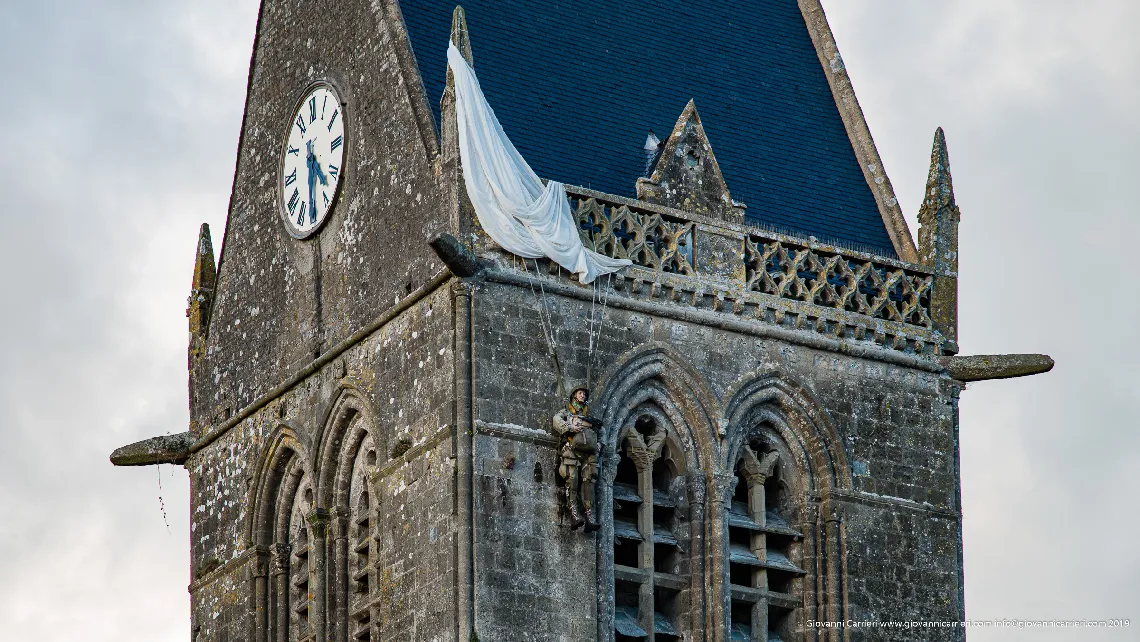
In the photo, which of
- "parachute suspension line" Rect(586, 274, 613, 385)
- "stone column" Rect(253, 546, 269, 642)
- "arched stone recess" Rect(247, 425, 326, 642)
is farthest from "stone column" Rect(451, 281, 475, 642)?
"stone column" Rect(253, 546, 269, 642)

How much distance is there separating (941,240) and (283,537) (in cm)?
825

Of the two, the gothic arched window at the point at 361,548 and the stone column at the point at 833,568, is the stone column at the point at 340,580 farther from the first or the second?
the stone column at the point at 833,568

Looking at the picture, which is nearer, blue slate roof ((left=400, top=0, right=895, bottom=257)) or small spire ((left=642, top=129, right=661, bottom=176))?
blue slate roof ((left=400, top=0, right=895, bottom=257))

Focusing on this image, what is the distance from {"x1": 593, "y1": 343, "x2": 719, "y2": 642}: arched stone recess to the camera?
3481 centimetres

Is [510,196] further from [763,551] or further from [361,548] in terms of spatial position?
[763,551]

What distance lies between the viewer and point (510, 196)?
3481 centimetres

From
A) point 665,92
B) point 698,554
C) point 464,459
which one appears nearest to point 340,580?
point 464,459

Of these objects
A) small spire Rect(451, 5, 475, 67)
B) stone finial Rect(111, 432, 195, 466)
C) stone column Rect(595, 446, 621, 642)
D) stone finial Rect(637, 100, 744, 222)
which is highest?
small spire Rect(451, 5, 475, 67)

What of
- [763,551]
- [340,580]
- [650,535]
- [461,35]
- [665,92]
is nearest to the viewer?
[650,535]

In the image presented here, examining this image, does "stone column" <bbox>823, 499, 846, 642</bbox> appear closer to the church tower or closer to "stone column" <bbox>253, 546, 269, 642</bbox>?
the church tower

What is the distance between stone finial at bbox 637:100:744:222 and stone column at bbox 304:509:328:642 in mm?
5004

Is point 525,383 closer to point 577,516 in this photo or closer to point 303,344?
point 577,516

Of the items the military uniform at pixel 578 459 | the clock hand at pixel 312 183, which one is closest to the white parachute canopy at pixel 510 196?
the military uniform at pixel 578 459

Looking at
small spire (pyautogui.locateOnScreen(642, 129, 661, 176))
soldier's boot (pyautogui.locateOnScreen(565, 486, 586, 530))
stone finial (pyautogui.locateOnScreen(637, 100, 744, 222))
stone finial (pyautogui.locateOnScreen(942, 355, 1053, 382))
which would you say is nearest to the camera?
soldier's boot (pyautogui.locateOnScreen(565, 486, 586, 530))
